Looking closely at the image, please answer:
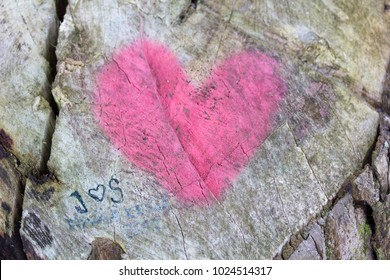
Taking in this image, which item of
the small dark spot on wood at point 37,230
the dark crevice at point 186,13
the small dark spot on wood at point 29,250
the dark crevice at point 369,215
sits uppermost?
the dark crevice at point 186,13

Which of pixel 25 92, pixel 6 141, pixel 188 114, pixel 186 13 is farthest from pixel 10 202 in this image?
pixel 186 13

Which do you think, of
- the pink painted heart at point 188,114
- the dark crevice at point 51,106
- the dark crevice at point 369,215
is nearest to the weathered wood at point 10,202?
the dark crevice at point 51,106

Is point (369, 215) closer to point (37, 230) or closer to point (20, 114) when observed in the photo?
point (37, 230)

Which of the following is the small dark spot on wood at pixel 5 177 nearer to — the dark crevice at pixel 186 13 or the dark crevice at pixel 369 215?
the dark crevice at pixel 186 13

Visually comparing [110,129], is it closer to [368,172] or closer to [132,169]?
[132,169]

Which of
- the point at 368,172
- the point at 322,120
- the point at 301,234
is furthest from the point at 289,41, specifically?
the point at 301,234

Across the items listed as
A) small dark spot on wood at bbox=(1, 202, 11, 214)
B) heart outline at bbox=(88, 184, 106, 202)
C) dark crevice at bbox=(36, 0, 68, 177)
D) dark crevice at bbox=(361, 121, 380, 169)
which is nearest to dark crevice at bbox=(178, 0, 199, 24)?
dark crevice at bbox=(36, 0, 68, 177)

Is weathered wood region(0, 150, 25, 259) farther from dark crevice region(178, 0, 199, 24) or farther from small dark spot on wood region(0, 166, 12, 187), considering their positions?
dark crevice region(178, 0, 199, 24)

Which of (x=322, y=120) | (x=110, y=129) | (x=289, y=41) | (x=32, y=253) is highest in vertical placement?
(x=289, y=41)
